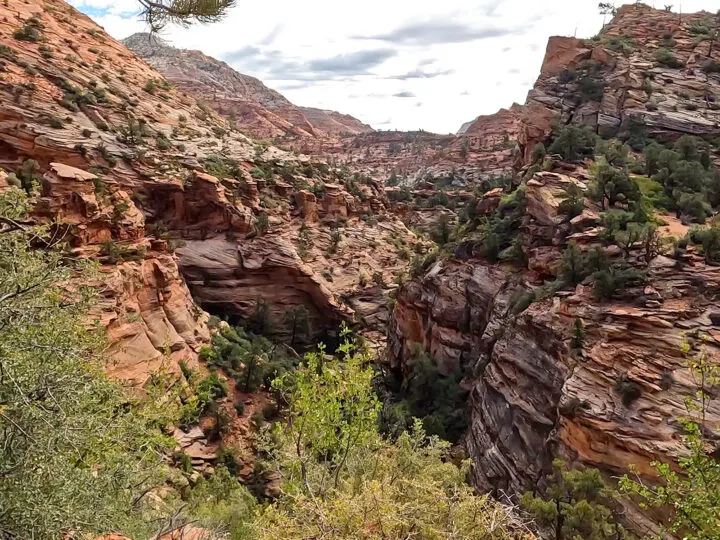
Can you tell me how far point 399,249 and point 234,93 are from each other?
100353mm

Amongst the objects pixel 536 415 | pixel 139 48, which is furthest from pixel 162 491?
pixel 139 48

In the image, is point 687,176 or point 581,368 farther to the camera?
point 687,176

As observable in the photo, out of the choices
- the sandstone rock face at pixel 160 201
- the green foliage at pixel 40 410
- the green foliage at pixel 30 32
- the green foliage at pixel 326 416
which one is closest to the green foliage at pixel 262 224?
the sandstone rock face at pixel 160 201

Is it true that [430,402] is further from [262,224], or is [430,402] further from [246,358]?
[262,224]

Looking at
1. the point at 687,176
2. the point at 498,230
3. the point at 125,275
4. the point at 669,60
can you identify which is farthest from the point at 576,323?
the point at 669,60

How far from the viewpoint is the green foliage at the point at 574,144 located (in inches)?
971

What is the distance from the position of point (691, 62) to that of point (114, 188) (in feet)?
117

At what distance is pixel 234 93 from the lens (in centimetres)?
12256

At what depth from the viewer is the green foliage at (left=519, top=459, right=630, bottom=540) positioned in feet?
29.4

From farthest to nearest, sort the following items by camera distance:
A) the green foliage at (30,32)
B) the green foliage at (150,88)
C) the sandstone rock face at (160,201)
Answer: the green foliage at (150,88)
the green foliage at (30,32)
the sandstone rock face at (160,201)

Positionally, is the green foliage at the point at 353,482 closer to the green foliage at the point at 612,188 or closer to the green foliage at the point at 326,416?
the green foliage at the point at 326,416

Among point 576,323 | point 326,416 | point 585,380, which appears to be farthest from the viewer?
point 576,323

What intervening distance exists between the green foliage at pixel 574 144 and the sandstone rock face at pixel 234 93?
2376 inches

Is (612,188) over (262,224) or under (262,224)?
over
